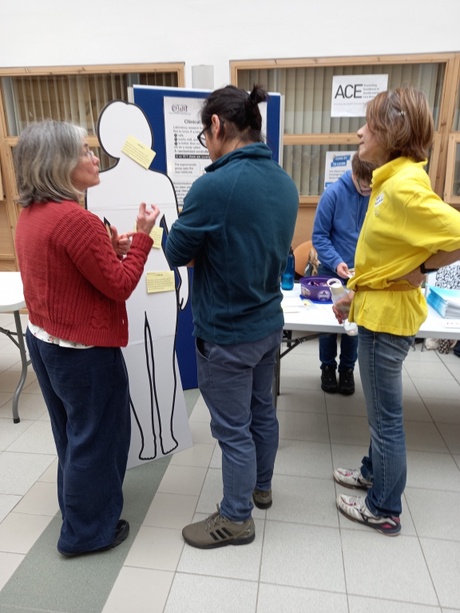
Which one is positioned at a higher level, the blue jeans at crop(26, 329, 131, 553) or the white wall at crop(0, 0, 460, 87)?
the white wall at crop(0, 0, 460, 87)

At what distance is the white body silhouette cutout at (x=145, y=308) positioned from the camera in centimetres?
165

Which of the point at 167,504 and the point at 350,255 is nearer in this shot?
the point at 167,504

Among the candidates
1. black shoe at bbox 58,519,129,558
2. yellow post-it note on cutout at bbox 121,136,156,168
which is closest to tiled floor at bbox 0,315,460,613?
Result: black shoe at bbox 58,519,129,558

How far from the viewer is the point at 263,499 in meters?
1.69

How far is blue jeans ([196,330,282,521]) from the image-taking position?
134cm

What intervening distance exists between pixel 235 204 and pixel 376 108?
53 centimetres

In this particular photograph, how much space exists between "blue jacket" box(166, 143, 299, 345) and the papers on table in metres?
0.93

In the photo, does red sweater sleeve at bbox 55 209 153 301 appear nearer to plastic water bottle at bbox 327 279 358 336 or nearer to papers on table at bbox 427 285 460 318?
plastic water bottle at bbox 327 279 358 336

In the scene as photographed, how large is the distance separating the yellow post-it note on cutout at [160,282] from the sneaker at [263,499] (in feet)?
3.04

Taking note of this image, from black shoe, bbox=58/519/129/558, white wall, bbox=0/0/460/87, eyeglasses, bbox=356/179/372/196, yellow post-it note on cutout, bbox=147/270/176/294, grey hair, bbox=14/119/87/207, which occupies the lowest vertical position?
black shoe, bbox=58/519/129/558

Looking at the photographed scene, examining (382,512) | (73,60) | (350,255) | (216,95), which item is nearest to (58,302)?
(216,95)

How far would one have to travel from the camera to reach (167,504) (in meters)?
1.74

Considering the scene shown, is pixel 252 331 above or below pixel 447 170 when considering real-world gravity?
below

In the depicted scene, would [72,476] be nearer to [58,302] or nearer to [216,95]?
[58,302]
